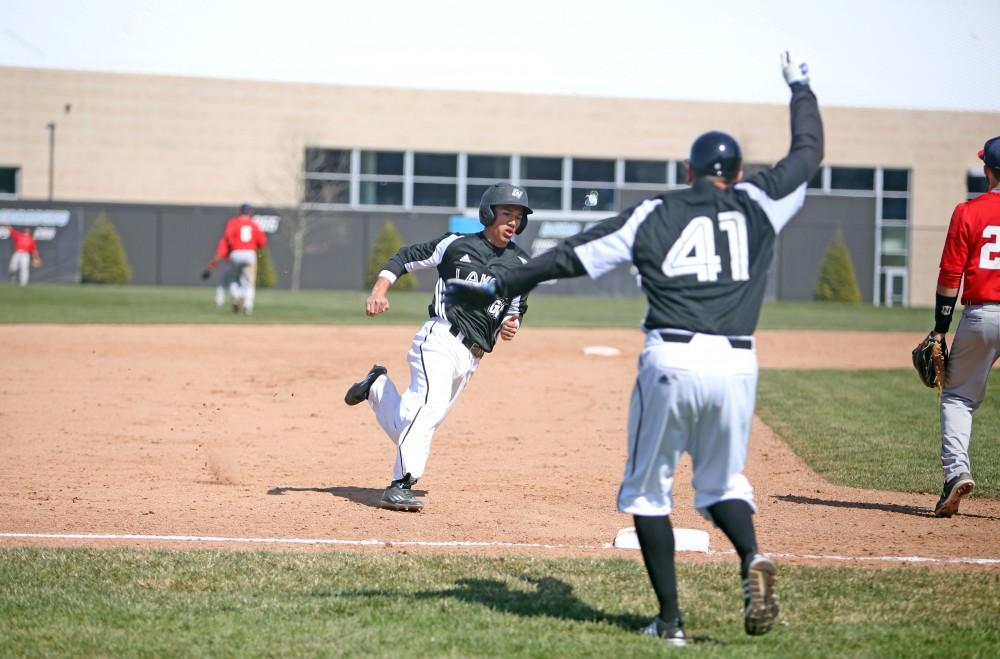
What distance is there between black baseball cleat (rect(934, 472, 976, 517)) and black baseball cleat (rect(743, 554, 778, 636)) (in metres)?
3.40

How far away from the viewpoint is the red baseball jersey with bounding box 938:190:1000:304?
7.31 m

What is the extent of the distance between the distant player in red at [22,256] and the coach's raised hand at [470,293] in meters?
36.4

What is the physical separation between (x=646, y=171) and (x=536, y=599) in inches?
1860

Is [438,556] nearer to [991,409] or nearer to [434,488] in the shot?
[434,488]

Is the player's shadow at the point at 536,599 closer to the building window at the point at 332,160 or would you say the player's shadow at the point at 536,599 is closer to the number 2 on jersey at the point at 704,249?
the number 2 on jersey at the point at 704,249

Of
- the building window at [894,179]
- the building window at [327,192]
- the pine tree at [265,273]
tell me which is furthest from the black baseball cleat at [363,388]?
the building window at [894,179]

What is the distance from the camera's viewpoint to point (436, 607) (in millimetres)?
5410

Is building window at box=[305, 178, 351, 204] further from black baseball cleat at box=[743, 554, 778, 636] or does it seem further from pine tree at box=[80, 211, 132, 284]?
black baseball cleat at box=[743, 554, 778, 636]

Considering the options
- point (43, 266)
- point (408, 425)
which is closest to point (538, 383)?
point (408, 425)

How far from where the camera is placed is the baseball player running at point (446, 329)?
7562 millimetres

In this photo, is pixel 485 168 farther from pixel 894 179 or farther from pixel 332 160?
pixel 894 179

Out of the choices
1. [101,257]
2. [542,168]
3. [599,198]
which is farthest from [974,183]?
[101,257]

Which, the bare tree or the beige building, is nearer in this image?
the bare tree

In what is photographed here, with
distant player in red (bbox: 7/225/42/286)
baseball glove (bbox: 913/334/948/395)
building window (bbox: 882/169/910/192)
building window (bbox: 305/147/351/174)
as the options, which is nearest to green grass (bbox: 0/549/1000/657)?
baseball glove (bbox: 913/334/948/395)
